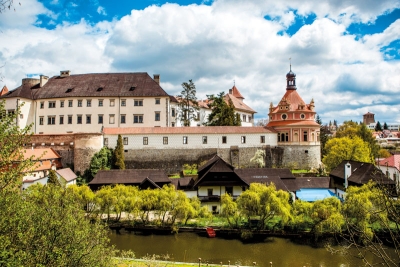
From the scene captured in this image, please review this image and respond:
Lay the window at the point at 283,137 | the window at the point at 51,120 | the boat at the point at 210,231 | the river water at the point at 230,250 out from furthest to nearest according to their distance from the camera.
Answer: the window at the point at 51,120 < the window at the point at 283,137 < the boat at the point at 210,231 < the river water at the point at 230,250

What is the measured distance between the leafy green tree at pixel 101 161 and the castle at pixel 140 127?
737 mm

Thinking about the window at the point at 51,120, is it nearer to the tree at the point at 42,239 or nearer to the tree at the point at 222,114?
the tree at the point at 222,114

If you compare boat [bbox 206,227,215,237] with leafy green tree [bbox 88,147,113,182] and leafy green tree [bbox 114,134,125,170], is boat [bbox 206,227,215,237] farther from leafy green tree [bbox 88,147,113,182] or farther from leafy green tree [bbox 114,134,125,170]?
leafy green tree [bbox 88,147,113,182]

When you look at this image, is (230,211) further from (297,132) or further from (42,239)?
(297,132)

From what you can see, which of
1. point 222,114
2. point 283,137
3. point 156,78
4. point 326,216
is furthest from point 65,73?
point 326,216

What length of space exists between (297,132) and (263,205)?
1644 cm

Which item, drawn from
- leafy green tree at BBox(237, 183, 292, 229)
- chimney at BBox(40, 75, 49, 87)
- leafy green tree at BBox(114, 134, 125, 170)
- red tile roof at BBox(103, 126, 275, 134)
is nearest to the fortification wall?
red tile roof at BBox(103, 126, 275, 134)

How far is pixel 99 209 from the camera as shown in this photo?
21750mm

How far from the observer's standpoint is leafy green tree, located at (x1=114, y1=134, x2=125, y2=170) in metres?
30.6

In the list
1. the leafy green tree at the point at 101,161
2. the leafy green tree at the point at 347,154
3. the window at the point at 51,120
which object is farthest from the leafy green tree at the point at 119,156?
the leafy green tree at the point at 347,154

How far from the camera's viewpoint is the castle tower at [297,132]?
3391 centimetres

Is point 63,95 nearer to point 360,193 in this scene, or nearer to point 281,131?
point 281,131

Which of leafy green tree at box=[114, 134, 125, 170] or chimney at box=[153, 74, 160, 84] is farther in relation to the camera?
chimney at box=[153, 74, 160, 84]

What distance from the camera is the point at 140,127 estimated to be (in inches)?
1307
